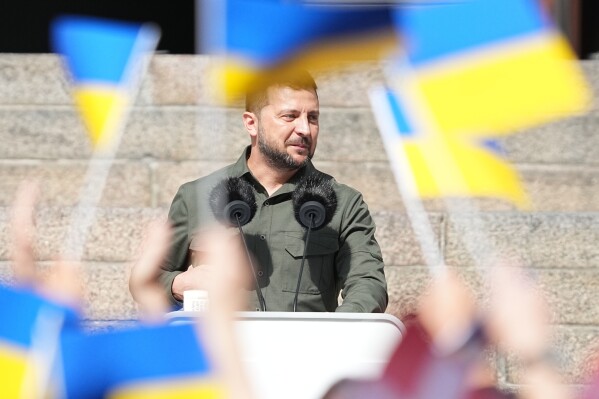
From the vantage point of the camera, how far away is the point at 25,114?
6898mm

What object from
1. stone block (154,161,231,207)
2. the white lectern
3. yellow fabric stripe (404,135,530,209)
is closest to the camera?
yellow fabric stripe (404,135,530,209)

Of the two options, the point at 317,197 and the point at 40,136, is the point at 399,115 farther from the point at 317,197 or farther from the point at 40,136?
the point at 40,136

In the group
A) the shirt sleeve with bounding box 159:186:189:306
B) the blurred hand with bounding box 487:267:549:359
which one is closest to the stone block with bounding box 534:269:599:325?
the shirt sleeve with bounding box 159:186:189:306

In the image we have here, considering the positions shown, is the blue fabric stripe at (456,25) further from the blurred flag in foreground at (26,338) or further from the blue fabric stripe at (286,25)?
the blurred flag in foreground at (26,338)

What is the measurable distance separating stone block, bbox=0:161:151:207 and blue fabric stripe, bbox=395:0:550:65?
401cm

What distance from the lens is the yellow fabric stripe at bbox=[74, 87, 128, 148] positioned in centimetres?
313

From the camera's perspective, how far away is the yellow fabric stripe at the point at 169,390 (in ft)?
8.89

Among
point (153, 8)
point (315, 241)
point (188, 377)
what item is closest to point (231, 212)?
point (315, 241)

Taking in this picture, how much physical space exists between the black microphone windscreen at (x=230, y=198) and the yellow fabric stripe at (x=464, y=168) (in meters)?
1.22

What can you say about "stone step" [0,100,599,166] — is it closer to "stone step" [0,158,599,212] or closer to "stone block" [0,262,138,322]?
→ "stone step" [0,158,599,212]

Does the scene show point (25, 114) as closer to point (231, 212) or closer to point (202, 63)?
point (202, 63)

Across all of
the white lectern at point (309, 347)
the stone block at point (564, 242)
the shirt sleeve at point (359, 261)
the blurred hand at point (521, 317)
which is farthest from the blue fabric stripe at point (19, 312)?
the stone block at point (564, 242)

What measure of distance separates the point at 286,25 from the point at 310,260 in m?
1.84

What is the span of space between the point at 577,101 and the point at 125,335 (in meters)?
0.90
